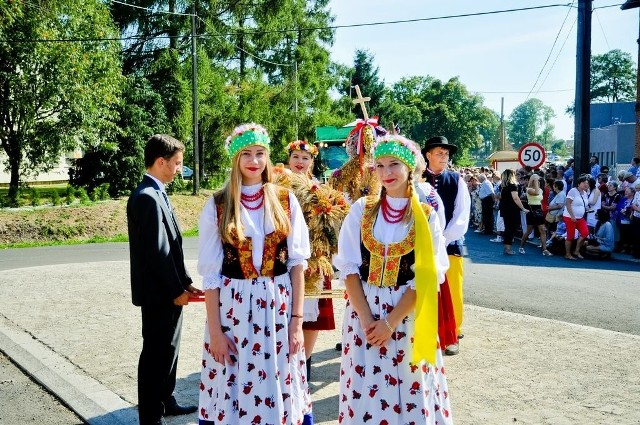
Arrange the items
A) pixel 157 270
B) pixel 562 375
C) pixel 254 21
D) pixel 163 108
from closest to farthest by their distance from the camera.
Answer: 1. pixel 157 270
2. pixel 562 375
3. pixel 163 108
4. pixel 254 21

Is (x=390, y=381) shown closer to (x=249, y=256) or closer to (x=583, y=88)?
(x=249, y=256)

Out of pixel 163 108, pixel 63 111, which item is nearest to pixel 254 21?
pixel 163 108

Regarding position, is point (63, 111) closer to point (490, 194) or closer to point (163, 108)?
point (163, 108)

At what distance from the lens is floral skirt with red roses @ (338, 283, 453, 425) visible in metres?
3.62

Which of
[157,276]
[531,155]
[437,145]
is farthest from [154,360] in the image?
[531,155]

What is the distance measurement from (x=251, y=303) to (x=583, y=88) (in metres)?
16.5

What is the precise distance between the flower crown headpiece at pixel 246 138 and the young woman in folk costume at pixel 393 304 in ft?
2.42

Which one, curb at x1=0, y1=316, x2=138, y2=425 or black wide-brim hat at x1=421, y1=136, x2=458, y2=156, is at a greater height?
black wide-brim hat at x1=421, y1=136, x2=458, y2=156

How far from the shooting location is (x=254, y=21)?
3509cm

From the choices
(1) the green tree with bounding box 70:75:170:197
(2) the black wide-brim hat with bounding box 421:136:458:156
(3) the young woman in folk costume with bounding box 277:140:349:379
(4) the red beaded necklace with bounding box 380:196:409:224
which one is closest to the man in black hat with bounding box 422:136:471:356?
(2) the black wide-brim hat with bounding box 421:136:458:156

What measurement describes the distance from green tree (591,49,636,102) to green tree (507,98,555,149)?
78738mm

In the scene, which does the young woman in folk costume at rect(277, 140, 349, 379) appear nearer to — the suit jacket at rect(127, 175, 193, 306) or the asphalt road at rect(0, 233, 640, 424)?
the suit jacket at rect(127, 175, 193, 306)

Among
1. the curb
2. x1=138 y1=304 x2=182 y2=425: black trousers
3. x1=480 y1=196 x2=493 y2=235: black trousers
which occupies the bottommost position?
the curb

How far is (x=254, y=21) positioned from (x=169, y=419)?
3268 cm
